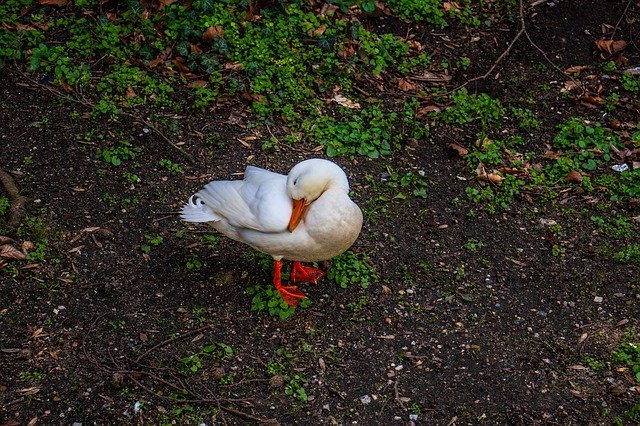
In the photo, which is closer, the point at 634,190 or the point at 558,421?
the point at 558,421

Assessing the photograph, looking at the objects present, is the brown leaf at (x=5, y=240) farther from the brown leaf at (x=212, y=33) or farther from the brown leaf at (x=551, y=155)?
the brown leaf at (x=551, y=155)

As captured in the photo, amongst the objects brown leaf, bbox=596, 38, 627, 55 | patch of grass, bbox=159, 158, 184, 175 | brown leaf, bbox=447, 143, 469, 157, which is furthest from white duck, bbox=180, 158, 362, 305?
brown leaf, bbox=596, 38, 627, 55

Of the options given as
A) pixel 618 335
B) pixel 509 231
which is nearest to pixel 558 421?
pixel 618 335

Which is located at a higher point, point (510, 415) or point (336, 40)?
point (336, 40)

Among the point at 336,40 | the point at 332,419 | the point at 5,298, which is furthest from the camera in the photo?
the point at 336,40

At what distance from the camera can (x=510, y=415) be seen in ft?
13.6

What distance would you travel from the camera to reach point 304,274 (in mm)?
4945

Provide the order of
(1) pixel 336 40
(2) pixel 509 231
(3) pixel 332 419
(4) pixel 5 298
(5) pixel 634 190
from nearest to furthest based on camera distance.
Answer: (3) pixel 332 419 → (4) pixel 5 298 → (2) pixel 509 231 → (5) pixel 634 190 → (1) pixel 336 40

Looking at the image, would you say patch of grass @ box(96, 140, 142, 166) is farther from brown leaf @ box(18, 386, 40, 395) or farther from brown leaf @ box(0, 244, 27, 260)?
brown leaf @ box(18, 386, 40, 395)

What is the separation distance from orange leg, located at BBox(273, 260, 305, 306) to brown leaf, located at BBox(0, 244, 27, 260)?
5.21 feet

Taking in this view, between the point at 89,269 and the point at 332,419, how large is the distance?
1.84 metres

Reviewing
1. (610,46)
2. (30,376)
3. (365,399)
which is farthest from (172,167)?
(610,46)

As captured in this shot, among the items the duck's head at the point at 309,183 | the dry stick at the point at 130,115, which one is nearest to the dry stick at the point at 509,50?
the dry stick at the point at 130,115

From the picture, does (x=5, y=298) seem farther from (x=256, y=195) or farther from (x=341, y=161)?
(x=341, y=161)
